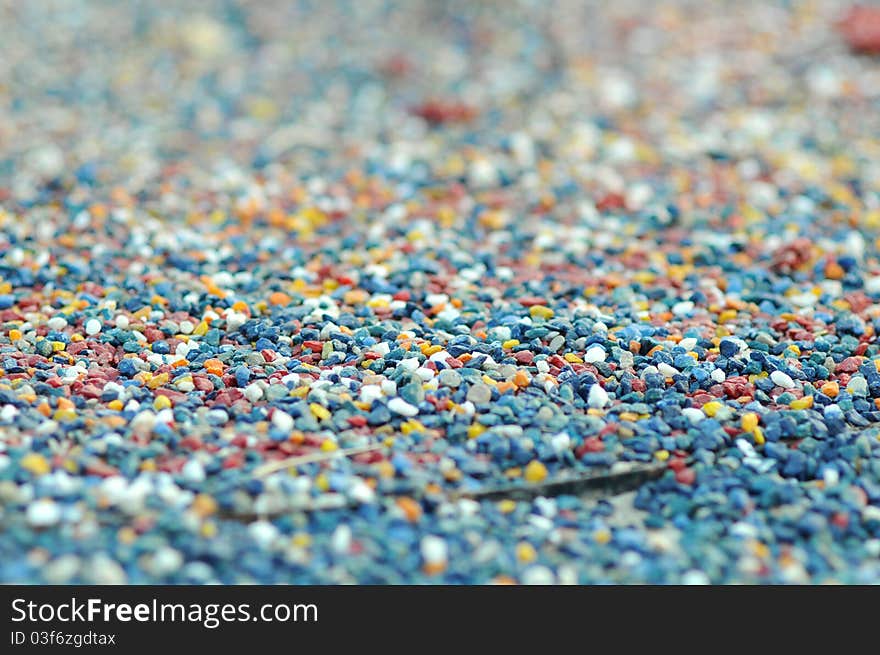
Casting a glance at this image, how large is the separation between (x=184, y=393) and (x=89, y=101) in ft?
11.2

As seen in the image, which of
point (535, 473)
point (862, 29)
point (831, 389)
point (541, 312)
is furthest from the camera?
point (862, 29)

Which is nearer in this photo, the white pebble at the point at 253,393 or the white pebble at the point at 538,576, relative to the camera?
the white pebble at the point at 538,576

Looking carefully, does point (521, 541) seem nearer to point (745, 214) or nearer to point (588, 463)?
point (588, 463)

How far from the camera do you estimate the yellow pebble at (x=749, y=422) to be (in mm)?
3029

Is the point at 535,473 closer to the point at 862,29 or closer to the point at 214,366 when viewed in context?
the point at 214,366

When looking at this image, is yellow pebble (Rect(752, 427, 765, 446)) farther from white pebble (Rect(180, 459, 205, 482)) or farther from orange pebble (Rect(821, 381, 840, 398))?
white pebble (Rect(180, 459, 205, 482))

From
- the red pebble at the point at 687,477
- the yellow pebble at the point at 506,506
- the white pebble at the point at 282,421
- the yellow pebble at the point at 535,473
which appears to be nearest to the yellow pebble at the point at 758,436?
the red pebble at the point at 687,477

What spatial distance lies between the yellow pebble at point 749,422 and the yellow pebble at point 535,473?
67 cm

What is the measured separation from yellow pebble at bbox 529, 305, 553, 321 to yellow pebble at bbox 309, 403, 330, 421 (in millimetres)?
1025


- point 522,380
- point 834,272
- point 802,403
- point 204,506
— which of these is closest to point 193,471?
point 204,506

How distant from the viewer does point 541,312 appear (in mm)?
3717

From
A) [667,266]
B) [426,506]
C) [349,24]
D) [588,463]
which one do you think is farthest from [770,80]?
[426,506]

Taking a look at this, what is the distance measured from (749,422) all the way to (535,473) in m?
0.72

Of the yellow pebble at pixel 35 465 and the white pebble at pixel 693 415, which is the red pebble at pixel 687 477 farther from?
the yellow pebble at pixel 35 465
